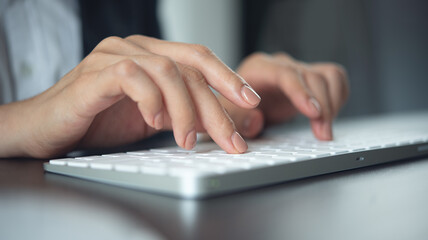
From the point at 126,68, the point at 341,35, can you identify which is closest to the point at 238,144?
the point at 126,68

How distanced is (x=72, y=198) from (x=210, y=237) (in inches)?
5.9

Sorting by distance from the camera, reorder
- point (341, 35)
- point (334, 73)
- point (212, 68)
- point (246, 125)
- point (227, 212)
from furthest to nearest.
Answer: point (341, 35)
point (334, 73)
point (246, 125)
point (212, 68)
point (227, 212)

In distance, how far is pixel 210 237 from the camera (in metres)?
0.22

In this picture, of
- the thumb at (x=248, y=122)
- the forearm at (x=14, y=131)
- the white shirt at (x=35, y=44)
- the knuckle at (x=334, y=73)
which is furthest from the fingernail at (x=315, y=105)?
the white shirt at (x=35, y=44)

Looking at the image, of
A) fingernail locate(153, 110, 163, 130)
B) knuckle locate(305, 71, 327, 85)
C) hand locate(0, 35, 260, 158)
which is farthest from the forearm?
knuckle locate(305, 71, 327, 85)

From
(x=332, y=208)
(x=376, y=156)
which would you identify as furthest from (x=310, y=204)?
(x=376, y=156)

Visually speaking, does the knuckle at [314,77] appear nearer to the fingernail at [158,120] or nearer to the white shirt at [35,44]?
the fingernail at [158,120]

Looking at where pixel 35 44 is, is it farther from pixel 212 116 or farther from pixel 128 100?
pixel 212 116

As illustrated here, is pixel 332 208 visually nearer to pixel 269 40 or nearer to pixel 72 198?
pixel 72 198

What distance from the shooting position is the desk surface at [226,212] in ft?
0.77

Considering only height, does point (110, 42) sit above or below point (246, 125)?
above

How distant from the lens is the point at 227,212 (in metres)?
0.27

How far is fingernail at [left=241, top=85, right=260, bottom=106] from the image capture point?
1.67 feet

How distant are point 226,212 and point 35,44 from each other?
3.02 ft
